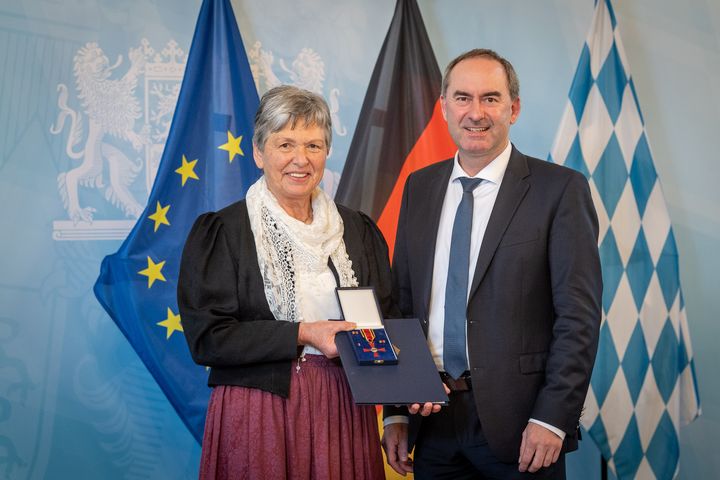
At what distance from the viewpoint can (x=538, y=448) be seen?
1894mm

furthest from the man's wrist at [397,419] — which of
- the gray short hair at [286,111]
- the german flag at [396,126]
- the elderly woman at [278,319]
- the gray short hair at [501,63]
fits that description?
the german flag at [396,126]

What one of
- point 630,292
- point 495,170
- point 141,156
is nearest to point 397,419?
point 495,170

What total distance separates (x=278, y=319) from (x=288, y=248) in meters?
0.19

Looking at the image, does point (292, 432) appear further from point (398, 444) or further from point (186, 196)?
point (186, 196)

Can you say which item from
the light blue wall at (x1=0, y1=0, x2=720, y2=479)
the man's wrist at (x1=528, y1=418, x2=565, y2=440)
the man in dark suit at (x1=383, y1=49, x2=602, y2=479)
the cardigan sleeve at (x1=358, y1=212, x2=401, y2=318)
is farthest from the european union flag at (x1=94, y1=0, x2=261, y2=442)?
the man's wrist at (x1=528, y1=418, x2=565, y2=440)

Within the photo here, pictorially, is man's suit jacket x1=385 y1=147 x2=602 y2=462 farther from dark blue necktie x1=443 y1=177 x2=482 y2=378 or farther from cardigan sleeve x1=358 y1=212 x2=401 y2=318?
cardigan sleeve x1=358 y1=212 x2=401 y2=318

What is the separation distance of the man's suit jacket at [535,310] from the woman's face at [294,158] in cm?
49

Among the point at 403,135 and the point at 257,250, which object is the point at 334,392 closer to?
the point at 257,250

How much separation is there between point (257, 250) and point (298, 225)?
131mm

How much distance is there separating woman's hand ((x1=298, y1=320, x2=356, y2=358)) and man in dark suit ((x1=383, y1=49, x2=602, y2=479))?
0.33m

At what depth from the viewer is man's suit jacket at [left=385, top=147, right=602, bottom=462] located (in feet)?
6.31

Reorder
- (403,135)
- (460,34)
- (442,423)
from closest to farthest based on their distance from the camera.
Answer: (442,423), (403,135), (460,34)

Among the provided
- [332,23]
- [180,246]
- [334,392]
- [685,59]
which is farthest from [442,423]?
[685,59]

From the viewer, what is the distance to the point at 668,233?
3275mm
